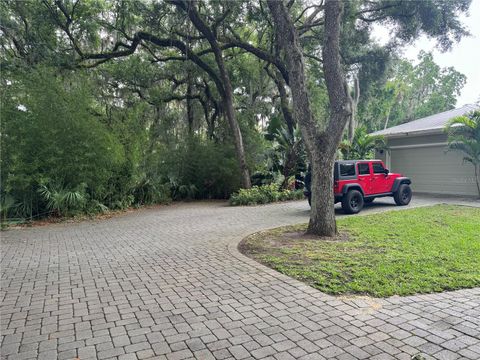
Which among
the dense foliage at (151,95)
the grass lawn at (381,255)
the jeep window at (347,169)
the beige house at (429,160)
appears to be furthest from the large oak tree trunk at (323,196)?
the beige house at (429,160)

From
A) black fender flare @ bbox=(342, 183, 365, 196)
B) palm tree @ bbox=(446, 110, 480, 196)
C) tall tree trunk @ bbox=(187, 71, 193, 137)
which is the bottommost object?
black fender flare @ bbox=(342, 183, 365, 196)

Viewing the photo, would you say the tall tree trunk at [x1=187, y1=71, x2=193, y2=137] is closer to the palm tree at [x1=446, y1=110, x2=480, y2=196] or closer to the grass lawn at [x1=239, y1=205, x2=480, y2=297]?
the palm tree at [x1=446, y1=110, x2=480, y2=196]

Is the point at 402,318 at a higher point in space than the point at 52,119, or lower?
lower

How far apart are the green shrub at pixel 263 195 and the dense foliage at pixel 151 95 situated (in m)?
0.24

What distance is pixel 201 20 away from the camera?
1340 cm

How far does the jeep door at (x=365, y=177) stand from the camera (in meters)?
10.7

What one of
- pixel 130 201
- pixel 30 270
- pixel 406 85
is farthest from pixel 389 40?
pixel 406 85

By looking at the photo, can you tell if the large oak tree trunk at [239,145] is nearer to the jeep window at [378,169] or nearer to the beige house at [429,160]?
the jeep window at [378,169]

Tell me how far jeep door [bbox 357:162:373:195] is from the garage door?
18.9ft

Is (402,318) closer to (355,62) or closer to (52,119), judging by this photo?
(52,119)

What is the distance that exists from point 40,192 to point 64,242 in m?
3.51

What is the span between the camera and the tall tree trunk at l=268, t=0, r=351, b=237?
696cm

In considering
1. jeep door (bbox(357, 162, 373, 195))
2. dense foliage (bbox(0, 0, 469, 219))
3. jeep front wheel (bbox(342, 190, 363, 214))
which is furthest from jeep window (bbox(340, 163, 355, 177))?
dense foliage (bbox(0, 0, 469, 219))

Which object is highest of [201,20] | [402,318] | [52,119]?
[201,20]
